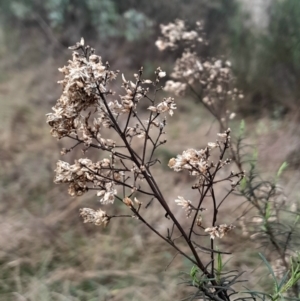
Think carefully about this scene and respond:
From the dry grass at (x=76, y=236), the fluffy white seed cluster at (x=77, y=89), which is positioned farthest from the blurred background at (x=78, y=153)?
the fluffy white seed cluster at (x=77, y=89)

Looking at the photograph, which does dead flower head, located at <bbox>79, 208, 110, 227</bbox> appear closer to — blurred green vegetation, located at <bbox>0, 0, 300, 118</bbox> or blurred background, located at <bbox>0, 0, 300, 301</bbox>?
blurred background, located at <bbox>0, 0, 300, 301</bbox>

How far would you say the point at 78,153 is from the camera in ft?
6.99

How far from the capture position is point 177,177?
2.17 metres

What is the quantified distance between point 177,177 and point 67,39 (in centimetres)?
151

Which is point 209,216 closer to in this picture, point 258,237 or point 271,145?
point 271,145

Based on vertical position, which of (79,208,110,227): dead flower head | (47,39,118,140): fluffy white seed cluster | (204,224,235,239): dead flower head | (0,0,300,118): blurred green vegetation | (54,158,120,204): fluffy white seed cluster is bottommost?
(204,224,235,239): dead flower head

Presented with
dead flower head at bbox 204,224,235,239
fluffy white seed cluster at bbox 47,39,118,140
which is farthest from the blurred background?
fluffy white seed cluster at bbox 47,39,118,140

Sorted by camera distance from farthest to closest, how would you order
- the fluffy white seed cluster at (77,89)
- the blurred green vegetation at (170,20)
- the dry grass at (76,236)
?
the blurred green vegetation at (170,20) < the dry grass at (76,236) < the fluffy white seed cluster at (77,89)

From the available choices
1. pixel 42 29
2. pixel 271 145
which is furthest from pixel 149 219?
pixel 42 29

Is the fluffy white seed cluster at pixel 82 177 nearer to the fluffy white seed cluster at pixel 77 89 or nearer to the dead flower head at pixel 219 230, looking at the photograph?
the fluffy white seed cluster at pixel 77 89

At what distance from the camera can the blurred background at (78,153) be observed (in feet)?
5.20

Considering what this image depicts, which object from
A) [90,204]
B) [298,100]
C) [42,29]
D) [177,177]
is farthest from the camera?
[42,29]

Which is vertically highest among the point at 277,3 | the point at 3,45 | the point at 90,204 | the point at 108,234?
the point at 3,45

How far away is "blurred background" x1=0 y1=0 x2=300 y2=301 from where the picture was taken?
1.58m
